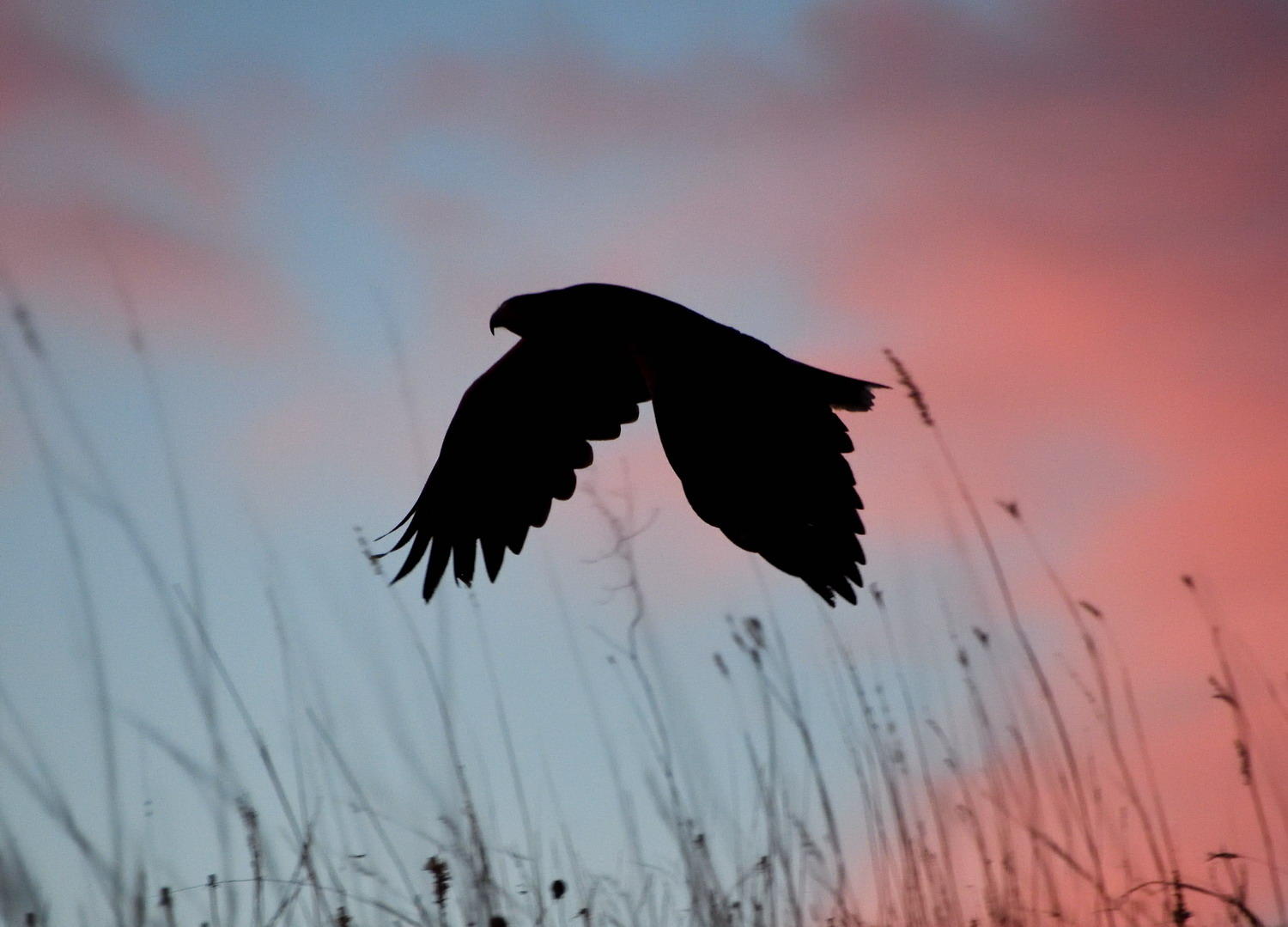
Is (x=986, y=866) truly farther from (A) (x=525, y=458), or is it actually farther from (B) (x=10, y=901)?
(A) (x=525, y=458)

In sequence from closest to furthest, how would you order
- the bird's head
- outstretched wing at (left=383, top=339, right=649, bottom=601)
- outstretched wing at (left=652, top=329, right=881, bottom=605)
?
outstretched wing at (left=652, top=329, right=881, bottom=605)
the bird's head
outstretched wing at (left=383, top=339, right=649, bottom=601)

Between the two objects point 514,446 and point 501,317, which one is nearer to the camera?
point 501,317

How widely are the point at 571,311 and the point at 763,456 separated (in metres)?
0.56

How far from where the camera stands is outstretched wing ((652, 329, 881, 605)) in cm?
284

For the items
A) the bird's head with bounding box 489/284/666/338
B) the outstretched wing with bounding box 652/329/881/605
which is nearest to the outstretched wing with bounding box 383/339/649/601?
the bird's head with bounding box 489/284/666/338

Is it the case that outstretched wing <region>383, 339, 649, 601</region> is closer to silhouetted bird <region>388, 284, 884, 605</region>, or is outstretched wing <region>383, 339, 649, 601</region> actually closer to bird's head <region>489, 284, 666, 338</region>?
silhouetted bird <region>388, 284, 884, 605</region>

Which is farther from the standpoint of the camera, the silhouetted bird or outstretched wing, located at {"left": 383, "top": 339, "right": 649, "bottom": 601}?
outstretched wing, located at {"left": 383, "top": 339, "right": 649, "bottom": 601}

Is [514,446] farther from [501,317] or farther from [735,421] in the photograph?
[735,421]

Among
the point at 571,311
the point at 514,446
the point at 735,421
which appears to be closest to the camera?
the point at 735,421

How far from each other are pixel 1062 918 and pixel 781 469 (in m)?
1.08

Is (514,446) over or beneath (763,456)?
over

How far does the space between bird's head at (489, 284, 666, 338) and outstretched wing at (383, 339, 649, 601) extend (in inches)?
11.6

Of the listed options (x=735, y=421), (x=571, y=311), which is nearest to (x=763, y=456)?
(x=735, y=421)

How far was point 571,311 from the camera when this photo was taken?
10.3 feet
